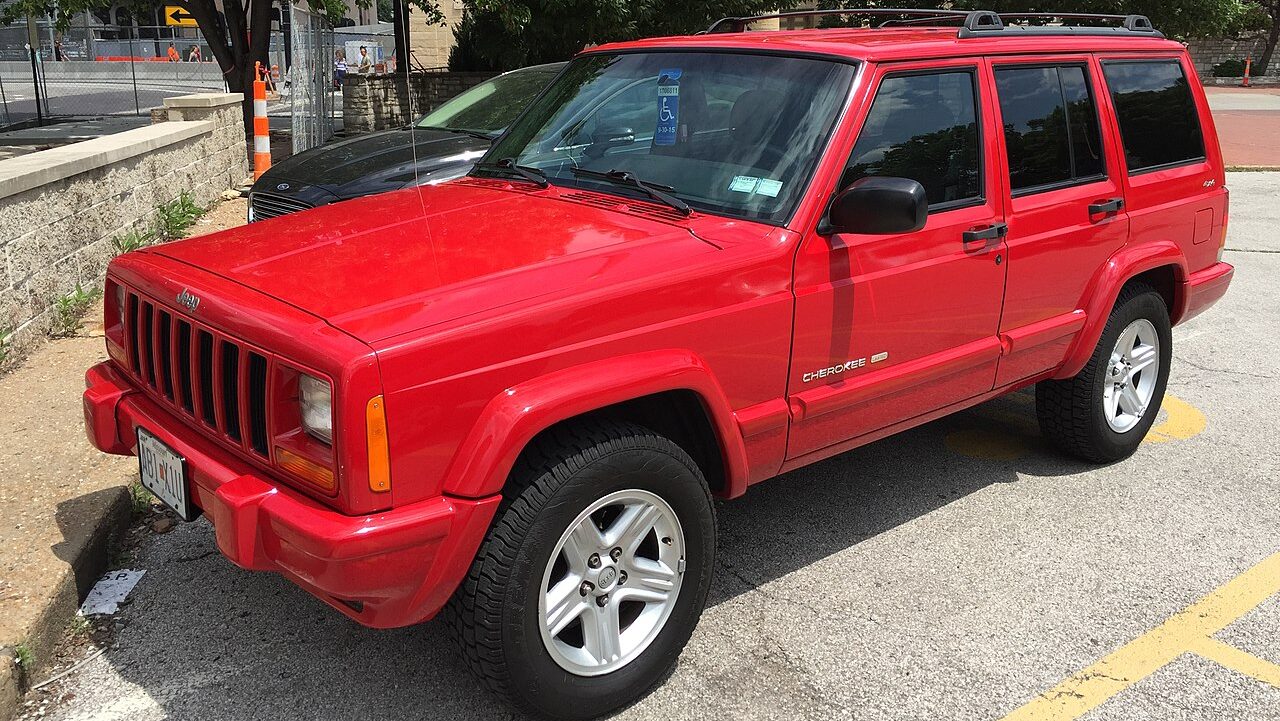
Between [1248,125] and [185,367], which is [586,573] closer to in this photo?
[185,367]

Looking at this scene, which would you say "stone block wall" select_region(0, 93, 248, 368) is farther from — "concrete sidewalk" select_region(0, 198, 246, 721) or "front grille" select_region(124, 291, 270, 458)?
"front grille" select_region(124, 291, 270, 458)

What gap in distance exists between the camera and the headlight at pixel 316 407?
2.65 meters

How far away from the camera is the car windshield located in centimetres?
358

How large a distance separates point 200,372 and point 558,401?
1.04 metres

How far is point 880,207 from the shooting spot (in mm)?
3309

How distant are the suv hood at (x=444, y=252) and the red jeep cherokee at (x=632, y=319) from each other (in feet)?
0.05

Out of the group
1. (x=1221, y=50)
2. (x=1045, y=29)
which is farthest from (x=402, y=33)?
(x=1221, y=50)

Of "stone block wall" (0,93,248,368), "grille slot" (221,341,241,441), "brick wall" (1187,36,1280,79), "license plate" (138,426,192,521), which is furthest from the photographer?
"brick wall" (1187,36,1280,79)

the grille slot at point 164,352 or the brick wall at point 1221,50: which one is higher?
the brick wall at point 1221,50

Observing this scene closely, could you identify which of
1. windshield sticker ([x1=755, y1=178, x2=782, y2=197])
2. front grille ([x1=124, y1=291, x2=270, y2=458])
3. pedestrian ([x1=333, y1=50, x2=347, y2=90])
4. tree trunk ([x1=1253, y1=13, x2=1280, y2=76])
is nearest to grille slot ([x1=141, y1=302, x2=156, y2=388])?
front grille ([x1=124, y1=291, x2=270, y2=458])

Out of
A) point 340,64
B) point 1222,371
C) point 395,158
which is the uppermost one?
point 340,64

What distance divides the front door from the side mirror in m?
0.14

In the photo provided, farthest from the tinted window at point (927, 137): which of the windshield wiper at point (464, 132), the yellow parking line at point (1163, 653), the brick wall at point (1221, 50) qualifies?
the brick wall at point (1221, 50)

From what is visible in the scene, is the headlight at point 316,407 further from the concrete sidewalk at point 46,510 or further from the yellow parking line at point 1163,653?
the yellow parking line at point 1163,653
